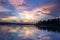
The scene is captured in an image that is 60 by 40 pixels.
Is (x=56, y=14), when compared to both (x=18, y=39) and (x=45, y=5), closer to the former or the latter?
(x=45, y=5)

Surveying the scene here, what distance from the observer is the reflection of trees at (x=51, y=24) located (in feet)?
9.52

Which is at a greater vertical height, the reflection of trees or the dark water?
the reflection of trees

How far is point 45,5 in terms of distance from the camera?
2.84 m

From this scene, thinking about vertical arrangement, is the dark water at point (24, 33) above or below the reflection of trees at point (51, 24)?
below

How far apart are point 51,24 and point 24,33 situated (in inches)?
22.7

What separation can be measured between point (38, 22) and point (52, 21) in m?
A: 0.25

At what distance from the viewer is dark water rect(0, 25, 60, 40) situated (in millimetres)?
2474

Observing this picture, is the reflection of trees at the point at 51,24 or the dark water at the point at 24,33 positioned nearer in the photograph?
the dark water at the point at 24,33

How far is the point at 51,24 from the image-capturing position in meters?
2.98

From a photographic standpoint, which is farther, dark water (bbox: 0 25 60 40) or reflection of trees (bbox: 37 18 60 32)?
reflection of trees (bbox: 37 18 60 32)

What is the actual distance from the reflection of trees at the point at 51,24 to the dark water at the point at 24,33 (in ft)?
0.26

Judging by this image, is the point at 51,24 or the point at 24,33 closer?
the point at 24,33

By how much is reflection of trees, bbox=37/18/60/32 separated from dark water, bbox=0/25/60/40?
0.08 metres

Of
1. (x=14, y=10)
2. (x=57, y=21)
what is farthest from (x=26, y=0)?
(x=57, y=21)
